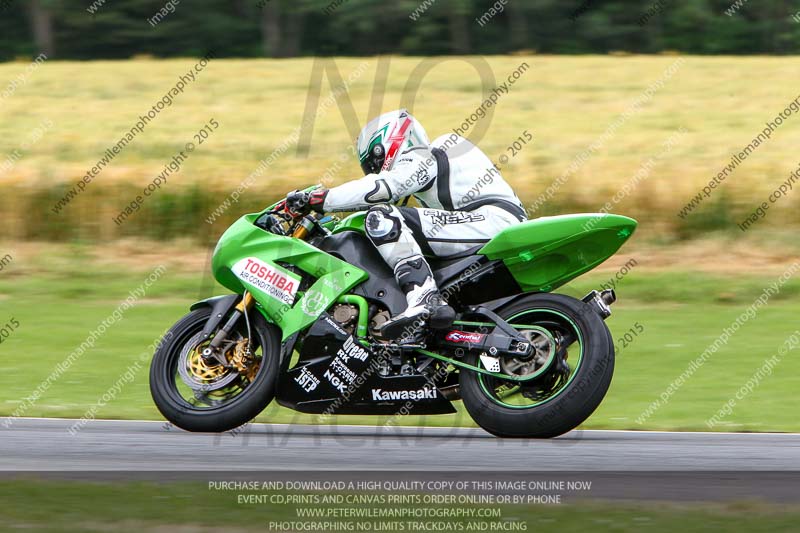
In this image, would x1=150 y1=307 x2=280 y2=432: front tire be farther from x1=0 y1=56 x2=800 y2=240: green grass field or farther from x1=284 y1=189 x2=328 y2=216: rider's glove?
x1=0 y1=56 x2=800 y2=240: green grass field

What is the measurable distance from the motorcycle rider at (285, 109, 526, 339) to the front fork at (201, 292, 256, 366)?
629 mm

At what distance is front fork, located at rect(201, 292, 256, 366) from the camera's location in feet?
21.9

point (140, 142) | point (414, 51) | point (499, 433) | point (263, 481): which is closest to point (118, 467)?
point (263, 481)

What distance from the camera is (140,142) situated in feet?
70.5

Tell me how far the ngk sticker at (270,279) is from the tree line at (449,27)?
3572 cm

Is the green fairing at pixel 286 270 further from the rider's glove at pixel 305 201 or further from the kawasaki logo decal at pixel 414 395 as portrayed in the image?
the kawasaki logo decal at pixel 414 395

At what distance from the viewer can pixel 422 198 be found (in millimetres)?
7043

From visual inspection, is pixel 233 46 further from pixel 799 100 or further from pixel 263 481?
pixel 263 481

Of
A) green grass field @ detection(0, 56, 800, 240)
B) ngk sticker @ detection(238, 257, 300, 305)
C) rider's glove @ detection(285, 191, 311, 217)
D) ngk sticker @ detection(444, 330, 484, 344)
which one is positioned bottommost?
green grass field @ detection(0, 56, 800, 240)

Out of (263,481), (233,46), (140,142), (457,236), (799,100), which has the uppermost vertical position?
(457,236)

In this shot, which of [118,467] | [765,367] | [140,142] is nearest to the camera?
[118,467]

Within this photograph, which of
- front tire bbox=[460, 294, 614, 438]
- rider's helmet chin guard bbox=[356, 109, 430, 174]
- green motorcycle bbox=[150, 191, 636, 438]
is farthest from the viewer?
rider's helmet chin guard bbox=[356, 109, 430, 174]

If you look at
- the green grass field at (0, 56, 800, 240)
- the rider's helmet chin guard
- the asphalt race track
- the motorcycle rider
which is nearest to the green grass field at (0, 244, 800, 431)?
the asphalt race track

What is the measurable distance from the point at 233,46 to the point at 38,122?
24.0 m
